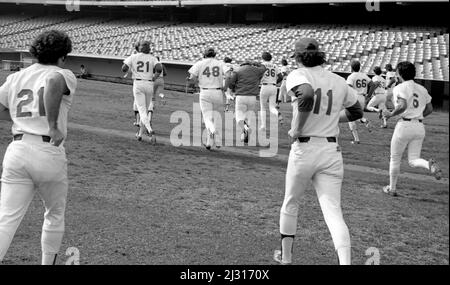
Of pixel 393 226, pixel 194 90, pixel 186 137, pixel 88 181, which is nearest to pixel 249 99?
pixel 186 137

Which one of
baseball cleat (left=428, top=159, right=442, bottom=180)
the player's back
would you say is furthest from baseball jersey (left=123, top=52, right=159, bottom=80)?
baseball cleat (left=428, top=159, right=442, bottom=180)

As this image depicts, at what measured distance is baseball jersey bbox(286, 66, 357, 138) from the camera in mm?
4801

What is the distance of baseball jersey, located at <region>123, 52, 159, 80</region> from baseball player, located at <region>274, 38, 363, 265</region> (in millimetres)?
6705

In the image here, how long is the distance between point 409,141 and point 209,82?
14.7 feet

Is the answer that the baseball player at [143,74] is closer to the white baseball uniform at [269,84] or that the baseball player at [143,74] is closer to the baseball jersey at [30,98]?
the white baseball uniform at [269,84]

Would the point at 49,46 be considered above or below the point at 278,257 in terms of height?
above

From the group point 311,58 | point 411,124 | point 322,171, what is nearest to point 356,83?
point 411,124

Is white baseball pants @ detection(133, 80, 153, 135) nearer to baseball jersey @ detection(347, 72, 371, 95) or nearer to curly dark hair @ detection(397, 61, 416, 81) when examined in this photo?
baseball jersey @ detection(347, 72, 371, 95)

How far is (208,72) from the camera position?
10.9 m

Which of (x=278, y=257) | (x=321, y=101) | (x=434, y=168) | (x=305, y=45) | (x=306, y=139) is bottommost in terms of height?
(x=278, y=257)

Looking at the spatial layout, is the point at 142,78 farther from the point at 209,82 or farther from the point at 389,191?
the point at 389,191

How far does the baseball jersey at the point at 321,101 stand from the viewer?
4801 millimetres

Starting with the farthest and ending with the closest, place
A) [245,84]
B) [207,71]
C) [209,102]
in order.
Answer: [245,84] → [209,102] → [207,71]

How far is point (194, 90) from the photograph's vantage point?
30078mm
